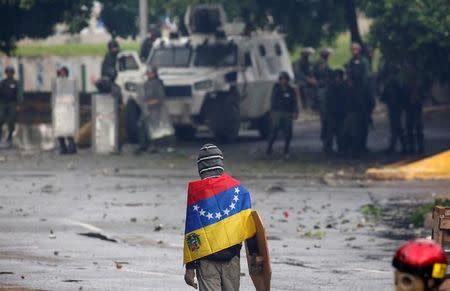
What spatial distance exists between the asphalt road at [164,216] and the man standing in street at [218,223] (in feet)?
10.8

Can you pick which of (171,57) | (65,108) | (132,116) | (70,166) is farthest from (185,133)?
(70,166)

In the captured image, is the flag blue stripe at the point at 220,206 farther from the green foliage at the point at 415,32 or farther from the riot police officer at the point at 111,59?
the riot police officer at the point at 111,59

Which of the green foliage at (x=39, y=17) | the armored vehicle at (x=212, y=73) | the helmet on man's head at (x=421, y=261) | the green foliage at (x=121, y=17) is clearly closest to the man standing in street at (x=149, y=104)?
the armored vehicle at (x=212, y=73)

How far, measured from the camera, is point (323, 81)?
31609mm

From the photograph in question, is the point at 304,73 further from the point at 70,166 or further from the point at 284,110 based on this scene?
the point at 70,166

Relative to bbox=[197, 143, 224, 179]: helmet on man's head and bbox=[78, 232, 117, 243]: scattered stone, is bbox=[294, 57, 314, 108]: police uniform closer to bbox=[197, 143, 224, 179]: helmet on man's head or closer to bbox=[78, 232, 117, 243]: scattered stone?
bbox=[78, 232, 117, 243]: scattered stone

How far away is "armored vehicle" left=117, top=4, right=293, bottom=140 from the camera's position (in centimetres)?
3039

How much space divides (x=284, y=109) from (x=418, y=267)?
2332 cm

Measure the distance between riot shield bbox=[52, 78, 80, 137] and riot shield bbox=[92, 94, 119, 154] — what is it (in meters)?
0.51

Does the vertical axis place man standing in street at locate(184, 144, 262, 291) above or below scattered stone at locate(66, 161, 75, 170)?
above

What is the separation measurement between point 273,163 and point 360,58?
3.11 meters

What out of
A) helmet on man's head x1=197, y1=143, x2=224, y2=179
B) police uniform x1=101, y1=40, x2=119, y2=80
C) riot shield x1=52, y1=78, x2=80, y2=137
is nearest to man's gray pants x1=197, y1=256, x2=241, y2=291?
helmet on man's head x1=197, y1=143, x2=224, y2=179

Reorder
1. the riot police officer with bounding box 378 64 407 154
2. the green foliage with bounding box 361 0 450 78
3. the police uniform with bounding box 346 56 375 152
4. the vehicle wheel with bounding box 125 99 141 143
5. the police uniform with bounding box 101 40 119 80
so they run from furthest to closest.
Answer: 1. the police uniform with bounding box 101 40 119 80
2. the vehicle wheel with bounding box 125 99 141 143
3. the police uniform with bounding box 346 56 375 152
4. the riot police officer with bounding box 378 64 407 154
5. the green foliage with bounding box 361 0 450 78

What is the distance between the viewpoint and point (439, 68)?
86.7ft
